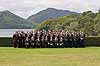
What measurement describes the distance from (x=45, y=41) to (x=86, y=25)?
164ft

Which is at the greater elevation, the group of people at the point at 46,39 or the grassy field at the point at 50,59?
the group of people at the point at 46,39

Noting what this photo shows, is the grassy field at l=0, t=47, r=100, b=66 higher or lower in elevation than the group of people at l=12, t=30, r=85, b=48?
lower

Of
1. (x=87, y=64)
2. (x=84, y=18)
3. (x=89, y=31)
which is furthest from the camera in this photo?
(x=84, y=18)

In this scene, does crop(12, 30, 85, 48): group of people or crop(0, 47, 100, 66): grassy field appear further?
crop(12, 30, 85, 48): group of people

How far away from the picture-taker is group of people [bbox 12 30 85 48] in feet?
101

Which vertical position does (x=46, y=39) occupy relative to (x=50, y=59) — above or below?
above

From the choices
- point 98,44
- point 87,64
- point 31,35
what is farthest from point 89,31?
point 87,64

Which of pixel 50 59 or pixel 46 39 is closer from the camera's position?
pixel 50 59

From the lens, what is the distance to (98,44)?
34750 millimetres

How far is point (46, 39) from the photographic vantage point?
31.1 meters

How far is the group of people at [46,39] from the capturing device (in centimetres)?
3080

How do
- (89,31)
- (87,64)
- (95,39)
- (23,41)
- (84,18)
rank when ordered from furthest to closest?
1. (84,18)
2. (89,31)
3. (95,39)
4. (23,41)
5. (87,64)

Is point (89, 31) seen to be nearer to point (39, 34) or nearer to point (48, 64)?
point (39, 34)

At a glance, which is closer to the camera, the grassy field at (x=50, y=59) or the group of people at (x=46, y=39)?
the grassy field at (x=50, y=59)
